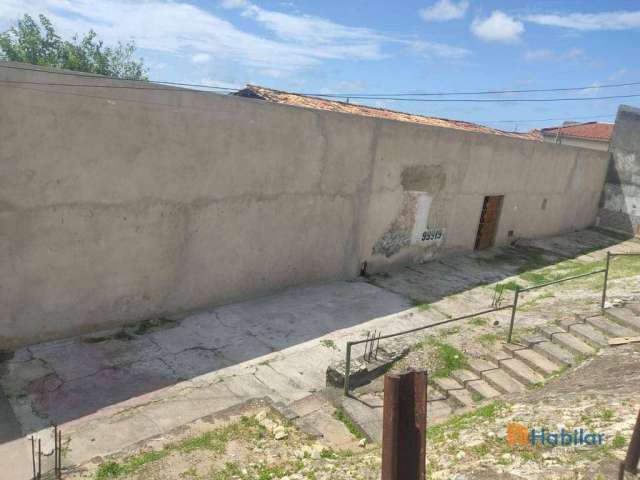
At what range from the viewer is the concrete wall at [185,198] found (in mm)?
6895

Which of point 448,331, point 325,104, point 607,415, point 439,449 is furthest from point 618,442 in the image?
point 325,104

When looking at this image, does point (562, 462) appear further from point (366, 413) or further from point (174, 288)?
point (174, 288)

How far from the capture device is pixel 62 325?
24.7 ft

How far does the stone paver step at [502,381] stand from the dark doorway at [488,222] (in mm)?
8398

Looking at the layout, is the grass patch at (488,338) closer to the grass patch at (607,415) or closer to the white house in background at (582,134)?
the grass patch at (607,415)

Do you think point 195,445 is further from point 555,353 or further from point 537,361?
point 555,353

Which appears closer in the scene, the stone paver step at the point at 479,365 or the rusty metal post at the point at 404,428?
the rusty metal post at the point at 404,428

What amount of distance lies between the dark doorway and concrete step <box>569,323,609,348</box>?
6744 mm

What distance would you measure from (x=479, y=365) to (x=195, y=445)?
425 centimetres

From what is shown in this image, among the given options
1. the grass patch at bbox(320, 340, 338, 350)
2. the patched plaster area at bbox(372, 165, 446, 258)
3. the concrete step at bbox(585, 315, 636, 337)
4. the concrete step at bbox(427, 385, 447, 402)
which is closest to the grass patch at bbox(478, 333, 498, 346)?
the concrete step at bbox(427, 385, 447, 402)

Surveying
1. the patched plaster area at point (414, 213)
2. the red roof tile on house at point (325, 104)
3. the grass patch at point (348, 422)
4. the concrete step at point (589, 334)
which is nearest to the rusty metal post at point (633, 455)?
the grass patch at point (348, 422)

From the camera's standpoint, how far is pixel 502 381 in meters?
7.05

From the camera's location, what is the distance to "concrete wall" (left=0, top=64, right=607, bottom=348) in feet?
22.6

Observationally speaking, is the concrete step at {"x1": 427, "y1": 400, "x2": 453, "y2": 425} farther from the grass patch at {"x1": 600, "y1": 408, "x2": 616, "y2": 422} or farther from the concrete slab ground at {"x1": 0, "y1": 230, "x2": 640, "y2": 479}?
the grass patch at {"x1": 600, "y1": 408, "x2": 616, "y2": 422}
